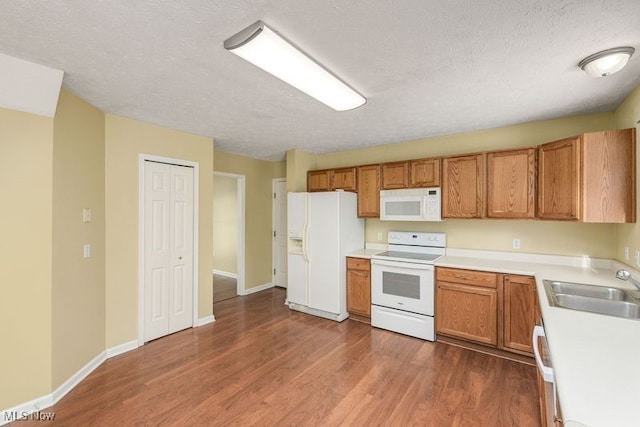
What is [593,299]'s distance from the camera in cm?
191

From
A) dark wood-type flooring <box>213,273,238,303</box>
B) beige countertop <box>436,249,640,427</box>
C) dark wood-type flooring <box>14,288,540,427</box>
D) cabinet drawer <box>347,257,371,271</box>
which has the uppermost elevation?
beige countertop <box>436,249,640,427</box>

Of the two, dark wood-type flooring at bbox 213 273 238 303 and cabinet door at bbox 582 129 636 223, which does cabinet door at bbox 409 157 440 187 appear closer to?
cabinet door at bbox 582 129 636 223

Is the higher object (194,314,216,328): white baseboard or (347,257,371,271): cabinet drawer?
(347,257,371,271): cabinet drawer

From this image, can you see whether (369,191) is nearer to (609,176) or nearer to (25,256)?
(609,176)

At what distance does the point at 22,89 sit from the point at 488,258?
4.54 m

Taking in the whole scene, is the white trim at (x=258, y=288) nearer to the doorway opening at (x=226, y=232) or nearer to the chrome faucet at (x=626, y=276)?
the doorway opening at (x=226, y=232)

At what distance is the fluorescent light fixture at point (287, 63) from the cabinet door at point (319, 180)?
1996 millimetres

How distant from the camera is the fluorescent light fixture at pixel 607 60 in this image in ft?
5.45

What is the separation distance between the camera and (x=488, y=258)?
11.0ft

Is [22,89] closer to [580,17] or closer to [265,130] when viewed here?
[265,130]

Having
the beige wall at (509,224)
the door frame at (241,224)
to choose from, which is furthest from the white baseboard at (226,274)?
the beige wall at (509,224)

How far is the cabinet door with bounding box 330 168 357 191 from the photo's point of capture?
411cm

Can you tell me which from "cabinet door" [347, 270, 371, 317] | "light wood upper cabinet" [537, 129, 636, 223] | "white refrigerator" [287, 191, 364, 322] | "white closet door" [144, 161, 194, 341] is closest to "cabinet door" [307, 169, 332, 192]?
"white refrigerator" [287, 191, 364, 322]

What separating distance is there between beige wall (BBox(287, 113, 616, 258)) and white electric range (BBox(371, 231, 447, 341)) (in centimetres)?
24
